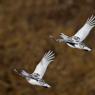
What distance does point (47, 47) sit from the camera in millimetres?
14242

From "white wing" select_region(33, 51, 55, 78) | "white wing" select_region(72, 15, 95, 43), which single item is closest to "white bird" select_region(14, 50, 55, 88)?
"white wing" select_region(33, 51, 55, 78)

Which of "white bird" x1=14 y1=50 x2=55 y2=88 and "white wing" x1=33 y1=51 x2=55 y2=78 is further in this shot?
"white wing" x1=33 y1=51 x2=55 y2=78

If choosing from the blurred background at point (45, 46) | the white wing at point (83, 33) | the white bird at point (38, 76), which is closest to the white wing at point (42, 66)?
the white bird at point (38, 76)

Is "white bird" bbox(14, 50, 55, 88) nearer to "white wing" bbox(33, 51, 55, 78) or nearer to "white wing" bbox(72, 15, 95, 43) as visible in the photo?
"white wing" bbox(33, 51, 55, 78)

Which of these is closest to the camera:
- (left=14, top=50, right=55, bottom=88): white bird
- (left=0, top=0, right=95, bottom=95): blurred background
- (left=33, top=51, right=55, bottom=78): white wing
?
(left=14, top=50, right=55, bottom=88): white bird

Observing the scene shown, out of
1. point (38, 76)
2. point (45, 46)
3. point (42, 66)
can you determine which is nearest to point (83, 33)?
point (42, 66)

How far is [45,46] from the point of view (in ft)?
46.9

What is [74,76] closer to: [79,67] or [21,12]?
[79,67]

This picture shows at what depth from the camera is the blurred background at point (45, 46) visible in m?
13.7

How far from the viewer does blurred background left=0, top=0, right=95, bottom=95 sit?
13688mm

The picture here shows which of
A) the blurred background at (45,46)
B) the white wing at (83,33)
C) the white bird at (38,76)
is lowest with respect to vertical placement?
the white bird at (38,76)

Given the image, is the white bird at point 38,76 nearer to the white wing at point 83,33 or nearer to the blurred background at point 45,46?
the white wing at point 83,33

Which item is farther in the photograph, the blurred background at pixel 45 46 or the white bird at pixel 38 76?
the blurred background at pixel 45 46

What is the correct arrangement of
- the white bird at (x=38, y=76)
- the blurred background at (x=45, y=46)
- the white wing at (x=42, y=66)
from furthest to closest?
the blurred background at (x=45, y=46) → the white wing at (x=42, y=66) → the white bird at (x=38, y=76)
